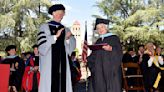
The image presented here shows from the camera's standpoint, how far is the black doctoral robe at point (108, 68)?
6.51m

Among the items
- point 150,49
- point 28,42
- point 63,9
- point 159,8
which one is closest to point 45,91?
point 63,9

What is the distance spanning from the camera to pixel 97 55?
6711 mm

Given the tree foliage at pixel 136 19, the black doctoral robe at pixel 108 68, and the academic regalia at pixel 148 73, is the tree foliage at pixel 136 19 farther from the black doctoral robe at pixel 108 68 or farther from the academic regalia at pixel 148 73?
the black doctoral robe at pixel 108 68

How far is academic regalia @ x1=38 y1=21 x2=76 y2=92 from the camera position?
221 inches

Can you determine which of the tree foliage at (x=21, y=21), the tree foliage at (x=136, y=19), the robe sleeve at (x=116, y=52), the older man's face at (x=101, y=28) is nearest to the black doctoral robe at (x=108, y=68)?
the robe sleeve at (x=116, y=52)

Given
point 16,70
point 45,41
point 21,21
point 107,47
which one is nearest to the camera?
point 45,41

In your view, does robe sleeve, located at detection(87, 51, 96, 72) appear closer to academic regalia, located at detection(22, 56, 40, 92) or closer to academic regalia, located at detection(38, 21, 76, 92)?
academic regalia, located at detection(38, 21, 76, 92)

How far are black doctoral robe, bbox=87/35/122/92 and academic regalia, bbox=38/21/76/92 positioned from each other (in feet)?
3.07

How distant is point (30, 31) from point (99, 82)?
19391 millimetres

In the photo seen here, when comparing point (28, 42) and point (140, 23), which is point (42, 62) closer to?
point (28, 42)

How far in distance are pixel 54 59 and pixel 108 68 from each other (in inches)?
48.7

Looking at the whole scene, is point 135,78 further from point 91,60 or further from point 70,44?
point 70,44

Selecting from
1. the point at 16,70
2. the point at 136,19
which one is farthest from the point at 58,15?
the point at 136,19

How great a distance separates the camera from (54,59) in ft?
19.0
